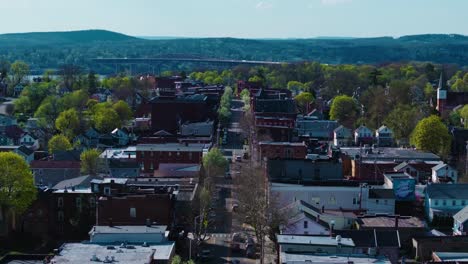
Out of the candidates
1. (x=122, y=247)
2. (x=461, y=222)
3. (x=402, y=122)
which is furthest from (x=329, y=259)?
(x=402, y=122)

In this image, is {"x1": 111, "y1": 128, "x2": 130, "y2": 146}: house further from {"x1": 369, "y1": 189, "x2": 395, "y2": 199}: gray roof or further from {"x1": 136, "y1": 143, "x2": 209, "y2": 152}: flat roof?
{"x1": 369, "y1": 189, "x2": 395, "y2": 199}: gray roof

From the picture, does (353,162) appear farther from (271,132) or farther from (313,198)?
(271,132)

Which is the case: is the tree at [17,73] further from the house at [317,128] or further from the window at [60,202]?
the window at [60,202]

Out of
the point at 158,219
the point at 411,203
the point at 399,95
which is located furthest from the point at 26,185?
the point at 399,95

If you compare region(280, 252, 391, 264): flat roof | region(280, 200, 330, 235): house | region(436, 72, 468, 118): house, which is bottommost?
region(280, 200, 330, 235): house

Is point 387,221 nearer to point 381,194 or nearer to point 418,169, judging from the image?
point 381,194

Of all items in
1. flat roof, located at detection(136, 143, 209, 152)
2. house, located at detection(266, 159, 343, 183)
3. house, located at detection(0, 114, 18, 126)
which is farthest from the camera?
house, located at detection(0, 114, 18, 126)

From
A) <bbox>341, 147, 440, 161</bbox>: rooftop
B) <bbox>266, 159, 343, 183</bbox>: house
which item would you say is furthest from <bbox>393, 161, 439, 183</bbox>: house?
<bbox>266, 159, 343, 183</bbox>: house
